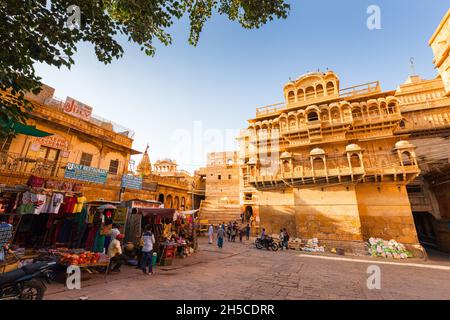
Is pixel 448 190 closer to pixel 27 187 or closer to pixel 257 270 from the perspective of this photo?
pixel 257 270

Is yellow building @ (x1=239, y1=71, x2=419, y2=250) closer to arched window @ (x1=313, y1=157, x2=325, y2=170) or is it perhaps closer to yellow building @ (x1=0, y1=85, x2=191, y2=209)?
arched window @ (x1=313, y1=157, x2=325, y2=170)

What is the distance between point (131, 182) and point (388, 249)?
23501 millimetres

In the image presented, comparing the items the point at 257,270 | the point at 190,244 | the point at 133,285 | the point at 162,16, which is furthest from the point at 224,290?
the point at 162,16

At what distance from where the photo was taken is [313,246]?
16781 mm

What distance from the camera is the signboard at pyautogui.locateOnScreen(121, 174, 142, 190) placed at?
18.8 meters

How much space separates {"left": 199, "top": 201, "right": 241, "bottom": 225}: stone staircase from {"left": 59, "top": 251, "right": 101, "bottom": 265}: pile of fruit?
24.3 meters

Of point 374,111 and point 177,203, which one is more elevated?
point 374,111

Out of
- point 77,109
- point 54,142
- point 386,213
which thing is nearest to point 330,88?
point 386,213

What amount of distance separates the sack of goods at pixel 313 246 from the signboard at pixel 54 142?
21931 mm

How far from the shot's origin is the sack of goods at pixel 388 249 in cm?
1475

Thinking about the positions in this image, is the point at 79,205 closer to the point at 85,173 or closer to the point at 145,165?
the point at 85,173

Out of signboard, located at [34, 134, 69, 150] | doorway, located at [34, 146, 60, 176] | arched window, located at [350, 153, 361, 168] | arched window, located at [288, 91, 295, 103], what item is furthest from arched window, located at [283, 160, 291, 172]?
doorway, located at [34, 146, 60, 176]

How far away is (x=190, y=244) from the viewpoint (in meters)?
13.6
